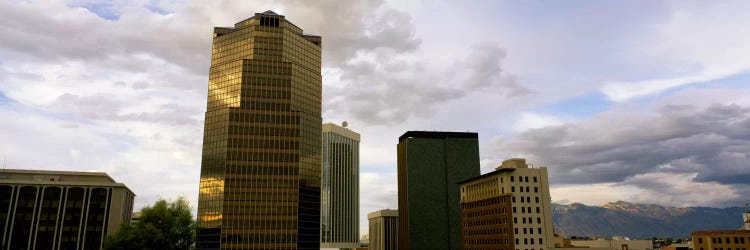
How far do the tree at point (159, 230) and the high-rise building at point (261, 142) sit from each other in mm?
37199

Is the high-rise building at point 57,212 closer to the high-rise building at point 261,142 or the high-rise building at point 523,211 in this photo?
the high-rise building at point 261,142

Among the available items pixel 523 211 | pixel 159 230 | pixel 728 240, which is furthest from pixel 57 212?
pixel 728 240

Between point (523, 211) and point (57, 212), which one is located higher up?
point (523, 211)

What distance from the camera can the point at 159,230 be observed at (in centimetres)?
12188

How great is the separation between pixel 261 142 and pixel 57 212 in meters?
64.3

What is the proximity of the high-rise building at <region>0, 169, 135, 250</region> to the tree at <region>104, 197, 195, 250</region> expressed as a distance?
4390 centimetres

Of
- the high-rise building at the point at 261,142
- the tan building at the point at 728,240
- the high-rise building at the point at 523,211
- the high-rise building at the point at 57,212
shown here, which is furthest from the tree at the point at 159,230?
the tan building at the point at 728,240

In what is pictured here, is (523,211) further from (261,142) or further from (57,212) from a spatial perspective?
(57,212)

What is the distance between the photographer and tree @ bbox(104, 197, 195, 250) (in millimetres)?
119375

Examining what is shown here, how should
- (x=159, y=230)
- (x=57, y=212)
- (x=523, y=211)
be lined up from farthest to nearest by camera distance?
1. (x=523, y=211)
2. (x=57, y=212)
3. (x=159, y=230)

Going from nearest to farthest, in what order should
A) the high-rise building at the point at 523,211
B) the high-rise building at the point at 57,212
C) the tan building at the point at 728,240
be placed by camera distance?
the high-rise building at the point at 57,212, the high-rise building at the point at 523,211, the tan building at the point at 728,240

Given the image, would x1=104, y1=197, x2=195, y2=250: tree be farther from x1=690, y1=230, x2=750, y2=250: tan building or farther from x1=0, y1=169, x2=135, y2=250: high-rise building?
x1=690, y1=230, x2=750, y2=250: tan building

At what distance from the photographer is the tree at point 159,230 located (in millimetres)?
119375

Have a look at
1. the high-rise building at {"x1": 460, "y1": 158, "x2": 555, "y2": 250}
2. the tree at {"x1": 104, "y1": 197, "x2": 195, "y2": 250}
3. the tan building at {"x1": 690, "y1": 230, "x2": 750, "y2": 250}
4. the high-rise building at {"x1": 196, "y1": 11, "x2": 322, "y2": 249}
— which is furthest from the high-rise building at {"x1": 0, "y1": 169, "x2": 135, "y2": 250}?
the tan building at {"x1": 690, "y1": 230, "x2": 750, "y2": 250}
